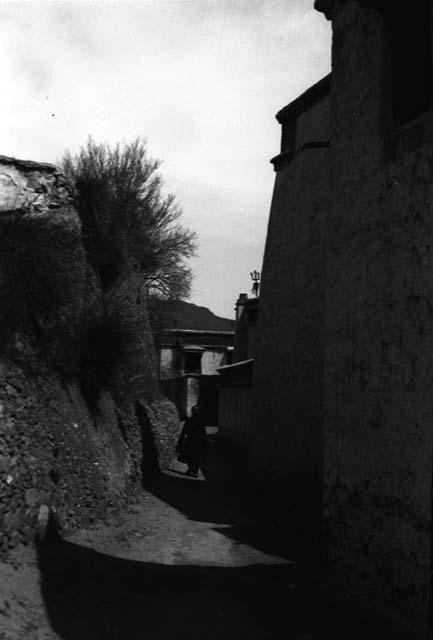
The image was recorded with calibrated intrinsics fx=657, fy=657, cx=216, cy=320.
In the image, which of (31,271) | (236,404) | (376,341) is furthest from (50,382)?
(236,404)

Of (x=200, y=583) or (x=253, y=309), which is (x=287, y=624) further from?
(x=253, y=309)

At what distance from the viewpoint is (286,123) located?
13.6 metres

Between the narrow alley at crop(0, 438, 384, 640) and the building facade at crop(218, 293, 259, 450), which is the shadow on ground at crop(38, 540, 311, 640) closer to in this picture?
the narrow alley at crop(0, 438, 384, 640)

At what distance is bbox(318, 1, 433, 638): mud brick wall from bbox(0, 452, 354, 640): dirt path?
727mm

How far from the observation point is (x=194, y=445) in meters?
13.9

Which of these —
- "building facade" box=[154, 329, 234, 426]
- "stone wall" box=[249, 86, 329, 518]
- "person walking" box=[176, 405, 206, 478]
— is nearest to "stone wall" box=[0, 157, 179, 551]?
"stone wall" box=[249, 86, 329, 518]

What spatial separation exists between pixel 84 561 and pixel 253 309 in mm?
24090

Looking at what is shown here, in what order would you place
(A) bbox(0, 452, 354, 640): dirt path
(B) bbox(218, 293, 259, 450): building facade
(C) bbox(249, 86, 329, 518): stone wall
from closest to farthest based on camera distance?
(A) bbox(0, 452, 354, 640): dirt path < (C) bbox(249, 86, 329, 518): stone wall < (B) bbox(218, 293, 259, 450): building facade

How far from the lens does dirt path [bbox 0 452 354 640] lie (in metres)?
4.75

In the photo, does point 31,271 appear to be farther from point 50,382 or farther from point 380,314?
point 380,314

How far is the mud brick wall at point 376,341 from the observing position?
15.7 feet

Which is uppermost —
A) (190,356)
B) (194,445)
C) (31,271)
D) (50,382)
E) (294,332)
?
(190,356)

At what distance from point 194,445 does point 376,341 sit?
9.10m

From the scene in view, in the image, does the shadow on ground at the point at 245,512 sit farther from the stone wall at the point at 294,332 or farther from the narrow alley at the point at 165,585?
the stone wall at the point at 294,332
